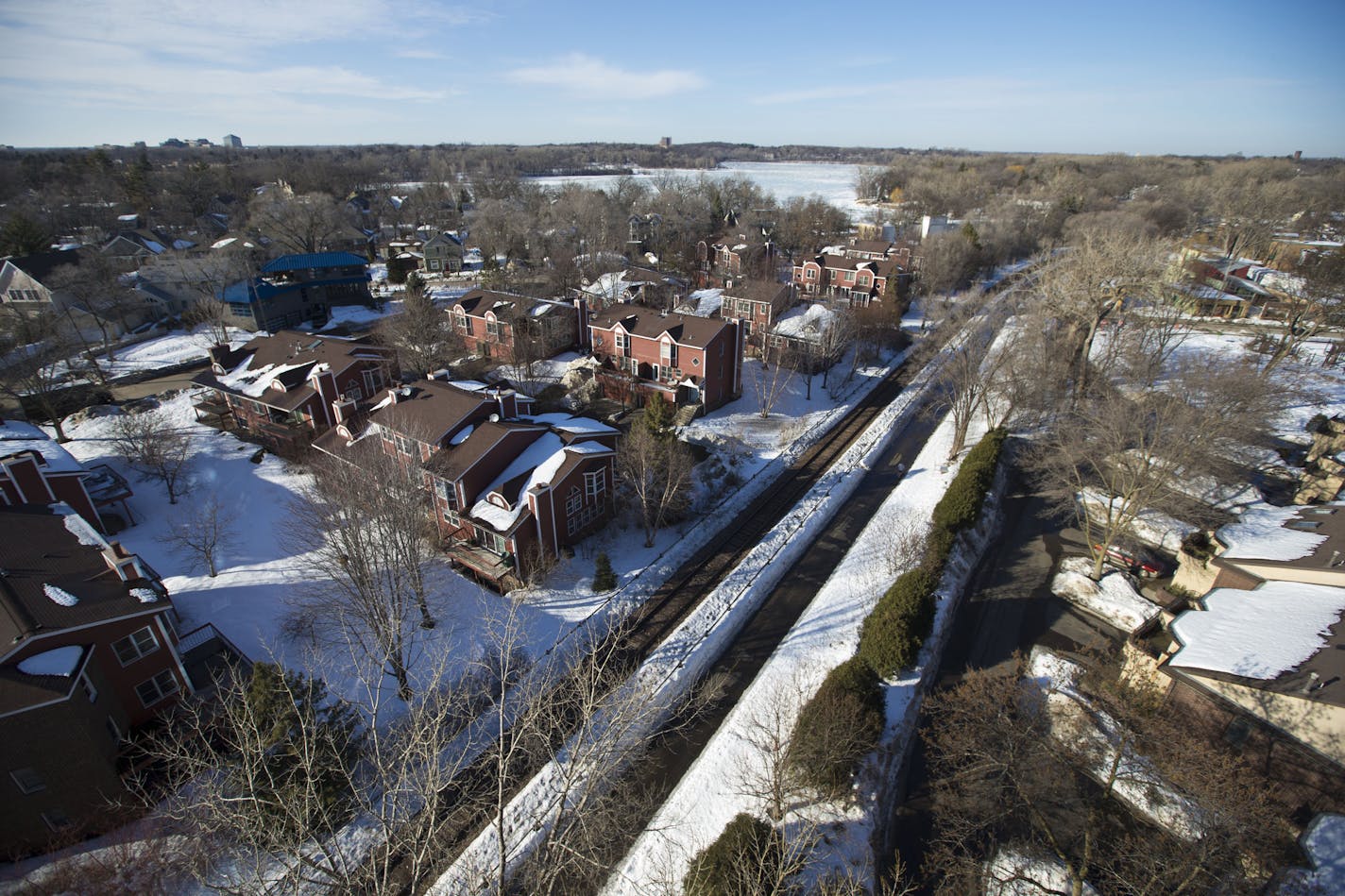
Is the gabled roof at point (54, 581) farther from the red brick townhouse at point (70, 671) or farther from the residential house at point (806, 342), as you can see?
the residential house at point (806, 342)

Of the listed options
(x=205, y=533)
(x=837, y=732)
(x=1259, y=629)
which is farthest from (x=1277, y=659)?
(x=205, y=533)

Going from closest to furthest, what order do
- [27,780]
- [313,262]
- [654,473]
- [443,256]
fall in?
[27,780] → [654,473] → [313,262] → [443,256]

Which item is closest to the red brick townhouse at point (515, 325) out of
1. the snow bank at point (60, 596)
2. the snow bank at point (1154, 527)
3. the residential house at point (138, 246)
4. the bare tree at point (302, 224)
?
the snow bank at point (60, 596)

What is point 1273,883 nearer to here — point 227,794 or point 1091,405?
point 227,794

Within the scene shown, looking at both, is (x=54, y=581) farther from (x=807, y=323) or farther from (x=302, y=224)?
(x=302, y=224)

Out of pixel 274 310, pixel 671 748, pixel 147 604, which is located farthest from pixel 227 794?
pixel 274 310

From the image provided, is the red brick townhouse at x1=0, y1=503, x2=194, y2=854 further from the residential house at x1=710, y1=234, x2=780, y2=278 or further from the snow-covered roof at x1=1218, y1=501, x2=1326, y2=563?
the residential house at x1=710, y1=234, x2=780, y2=278

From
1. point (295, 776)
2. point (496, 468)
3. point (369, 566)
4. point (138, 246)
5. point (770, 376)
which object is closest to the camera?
point (295, 776)
